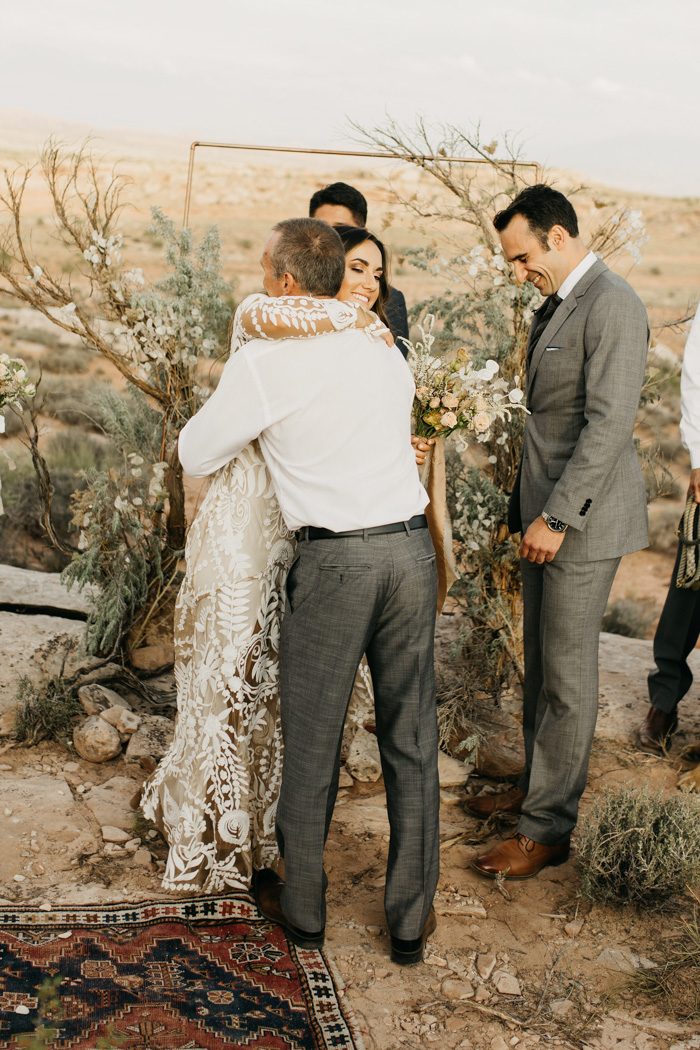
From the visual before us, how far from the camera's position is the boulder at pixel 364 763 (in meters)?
4.54

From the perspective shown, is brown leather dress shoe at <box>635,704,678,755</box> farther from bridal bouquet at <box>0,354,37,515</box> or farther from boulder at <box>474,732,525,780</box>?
bridal bouquet at <box>0,354,37,515</box>

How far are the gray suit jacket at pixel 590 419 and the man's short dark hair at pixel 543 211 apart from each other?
0.19m

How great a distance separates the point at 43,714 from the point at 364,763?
151 centimetres

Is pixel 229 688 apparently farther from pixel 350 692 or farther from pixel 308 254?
pixel 308 254

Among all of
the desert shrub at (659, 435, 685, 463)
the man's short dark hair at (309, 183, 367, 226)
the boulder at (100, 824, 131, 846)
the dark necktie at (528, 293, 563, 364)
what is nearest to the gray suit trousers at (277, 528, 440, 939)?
the boulder at (100, 824, 131, 846)

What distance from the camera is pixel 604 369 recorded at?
10.9ft

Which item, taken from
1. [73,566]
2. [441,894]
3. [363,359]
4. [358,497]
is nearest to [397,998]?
[441,894]

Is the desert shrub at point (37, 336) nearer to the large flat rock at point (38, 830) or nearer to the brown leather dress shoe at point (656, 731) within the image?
the large flat rock at point (38, 830)

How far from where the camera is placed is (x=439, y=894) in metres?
3.74

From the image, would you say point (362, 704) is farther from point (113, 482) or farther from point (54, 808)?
point (113, 482)

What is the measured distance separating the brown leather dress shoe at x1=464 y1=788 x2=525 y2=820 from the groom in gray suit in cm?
41

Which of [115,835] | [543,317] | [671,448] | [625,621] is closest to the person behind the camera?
[543,317]

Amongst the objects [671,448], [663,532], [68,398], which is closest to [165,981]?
[663,532]

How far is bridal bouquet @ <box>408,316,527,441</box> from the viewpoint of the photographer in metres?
3.46
